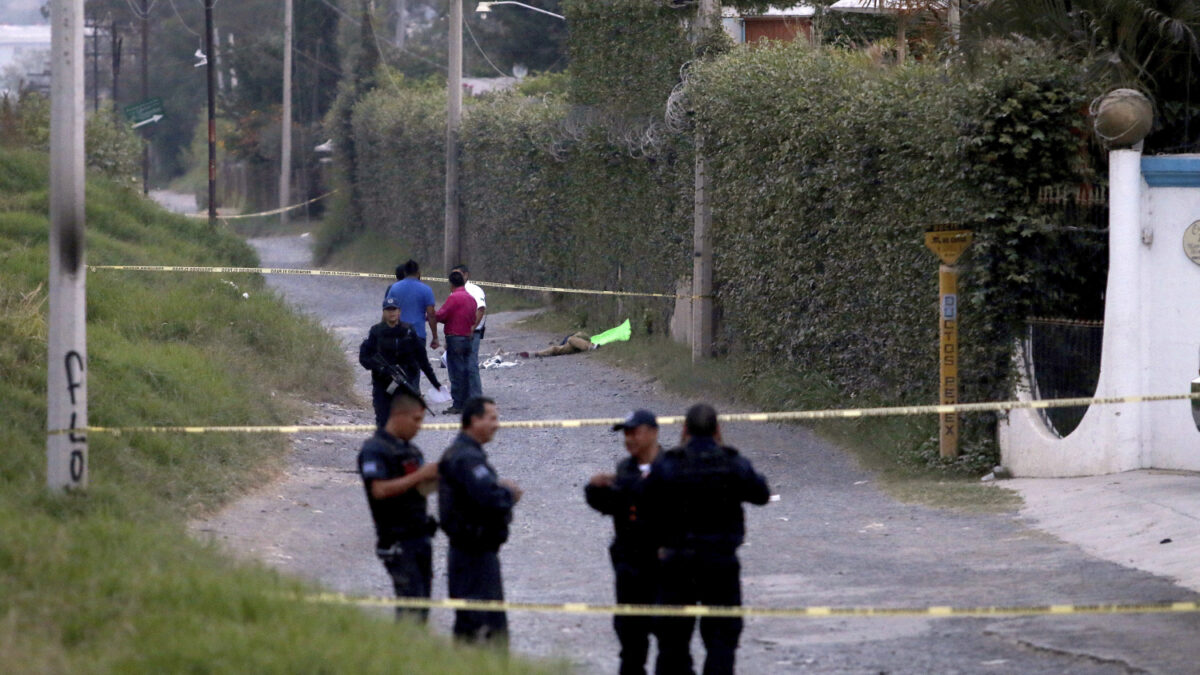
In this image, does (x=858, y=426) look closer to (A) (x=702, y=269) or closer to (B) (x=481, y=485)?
(A) (x=702, y=269)

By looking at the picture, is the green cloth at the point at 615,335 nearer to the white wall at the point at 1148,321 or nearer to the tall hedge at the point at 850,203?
the tall hedge at the point at 850,203

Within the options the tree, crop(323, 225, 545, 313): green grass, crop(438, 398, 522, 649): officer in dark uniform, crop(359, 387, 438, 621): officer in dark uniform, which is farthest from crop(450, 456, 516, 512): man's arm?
crop(323, 225, 545, 313): green grass

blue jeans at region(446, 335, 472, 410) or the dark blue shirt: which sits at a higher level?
the dark blue shirt

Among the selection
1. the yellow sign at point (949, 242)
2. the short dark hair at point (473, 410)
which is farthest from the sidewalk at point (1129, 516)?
the short dark hair at point (473, 410)

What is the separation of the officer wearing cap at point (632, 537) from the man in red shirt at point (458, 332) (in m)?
8.84

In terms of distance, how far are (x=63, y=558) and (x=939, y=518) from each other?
20.0ft

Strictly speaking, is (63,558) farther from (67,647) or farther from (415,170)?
(415,170)

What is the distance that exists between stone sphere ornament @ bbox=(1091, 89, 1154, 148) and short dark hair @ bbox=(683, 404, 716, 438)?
17.9 ft

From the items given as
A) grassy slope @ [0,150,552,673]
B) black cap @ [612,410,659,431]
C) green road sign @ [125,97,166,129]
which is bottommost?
grassy slope @ [0,150,552,673]

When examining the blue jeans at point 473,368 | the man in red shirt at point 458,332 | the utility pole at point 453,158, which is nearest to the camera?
the man in red shirt at point 458,332

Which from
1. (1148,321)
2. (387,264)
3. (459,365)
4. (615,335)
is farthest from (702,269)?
(387,264)

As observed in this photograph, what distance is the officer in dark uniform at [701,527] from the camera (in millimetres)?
5902

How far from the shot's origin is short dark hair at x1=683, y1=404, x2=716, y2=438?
600 centimetres

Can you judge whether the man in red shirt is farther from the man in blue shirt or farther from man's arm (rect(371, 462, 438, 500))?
man's arm (rect(371, 462, 438, 500))
